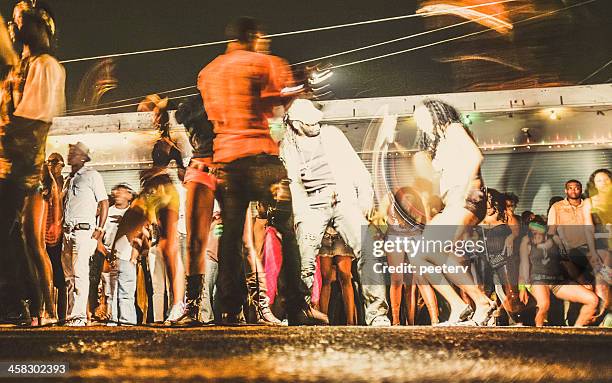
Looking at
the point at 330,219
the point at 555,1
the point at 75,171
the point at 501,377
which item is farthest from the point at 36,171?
the point at 555,1

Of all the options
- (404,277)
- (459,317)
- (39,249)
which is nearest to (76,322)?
(39,249)

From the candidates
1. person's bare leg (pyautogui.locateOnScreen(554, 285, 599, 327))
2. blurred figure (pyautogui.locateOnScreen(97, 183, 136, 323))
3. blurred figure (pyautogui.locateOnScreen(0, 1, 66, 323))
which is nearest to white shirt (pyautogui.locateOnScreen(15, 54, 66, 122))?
blurred figure (pyautogui.locateOnScreen(0, 1, 66, 323))

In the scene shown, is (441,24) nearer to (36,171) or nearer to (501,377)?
(501,377)

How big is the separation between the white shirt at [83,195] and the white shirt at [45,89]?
355 mm

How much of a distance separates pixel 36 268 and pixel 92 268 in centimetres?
26

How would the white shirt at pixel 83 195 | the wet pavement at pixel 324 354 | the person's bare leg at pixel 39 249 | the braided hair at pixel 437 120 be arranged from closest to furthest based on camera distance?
the wet pavement at pixel 324 354
the braided hair at pixel 437 120
the white shirt at pixel 83 195
the person's bare leg at pixel 39 249

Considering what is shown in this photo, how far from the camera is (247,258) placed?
2.89 meters

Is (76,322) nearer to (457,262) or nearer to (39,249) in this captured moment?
(39,249)

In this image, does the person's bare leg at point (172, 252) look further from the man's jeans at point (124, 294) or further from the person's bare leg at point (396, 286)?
the person's bare leg at point (396, 286)

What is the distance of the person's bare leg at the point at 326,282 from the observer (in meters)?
2.81

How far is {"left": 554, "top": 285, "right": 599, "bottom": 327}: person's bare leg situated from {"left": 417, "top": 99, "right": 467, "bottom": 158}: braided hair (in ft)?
2.68

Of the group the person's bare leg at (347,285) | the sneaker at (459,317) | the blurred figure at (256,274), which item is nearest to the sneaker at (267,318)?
the blurred figure at (256,274)

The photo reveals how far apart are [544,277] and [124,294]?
1946mm

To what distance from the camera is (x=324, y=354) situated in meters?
2.53
